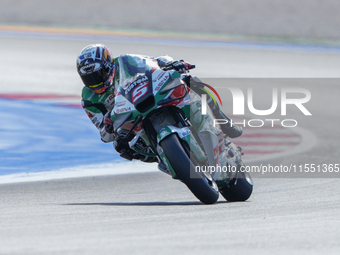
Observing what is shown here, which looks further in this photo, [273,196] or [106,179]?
[106,179]

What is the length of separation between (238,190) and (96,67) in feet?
5.06

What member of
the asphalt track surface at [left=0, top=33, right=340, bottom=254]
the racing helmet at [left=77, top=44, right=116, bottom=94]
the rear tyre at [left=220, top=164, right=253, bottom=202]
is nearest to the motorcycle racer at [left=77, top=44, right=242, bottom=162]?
the racing helmet at [left=77, top=44, right=116, bottom=94]

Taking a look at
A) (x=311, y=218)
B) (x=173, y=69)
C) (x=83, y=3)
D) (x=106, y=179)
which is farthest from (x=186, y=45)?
(x=311, y=218)

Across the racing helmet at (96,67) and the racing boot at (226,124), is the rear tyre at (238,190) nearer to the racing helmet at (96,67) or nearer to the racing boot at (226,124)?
the racing boot at (226,124)

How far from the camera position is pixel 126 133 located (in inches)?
175

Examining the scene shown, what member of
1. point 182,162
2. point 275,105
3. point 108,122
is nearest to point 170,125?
point 182,162

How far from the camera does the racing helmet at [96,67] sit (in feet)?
14.9

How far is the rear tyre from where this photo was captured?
4.89 m

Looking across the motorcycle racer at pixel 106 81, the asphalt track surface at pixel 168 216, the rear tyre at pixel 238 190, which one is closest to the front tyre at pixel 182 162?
the asphalt track surface at pixel 168 216

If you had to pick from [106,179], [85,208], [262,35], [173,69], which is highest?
[173,69]

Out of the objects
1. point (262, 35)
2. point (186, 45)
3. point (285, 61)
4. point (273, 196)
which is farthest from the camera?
point (262, 35)

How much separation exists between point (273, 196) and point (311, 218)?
1487 millimetres

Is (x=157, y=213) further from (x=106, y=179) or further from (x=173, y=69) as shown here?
(x=106, y=179)

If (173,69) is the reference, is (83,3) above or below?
below
